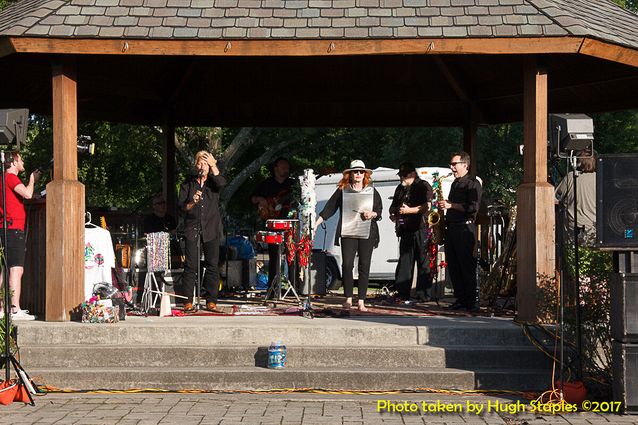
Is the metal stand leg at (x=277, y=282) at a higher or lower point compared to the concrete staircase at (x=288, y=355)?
higher

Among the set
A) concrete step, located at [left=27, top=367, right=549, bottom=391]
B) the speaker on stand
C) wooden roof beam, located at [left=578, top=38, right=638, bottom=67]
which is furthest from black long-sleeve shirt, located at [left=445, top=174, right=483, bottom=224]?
the speaker on stand

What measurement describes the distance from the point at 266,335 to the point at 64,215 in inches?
99.9

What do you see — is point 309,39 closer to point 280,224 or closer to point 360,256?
point 360,256

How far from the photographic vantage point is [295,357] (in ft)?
34.2

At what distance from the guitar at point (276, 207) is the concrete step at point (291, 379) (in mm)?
4571

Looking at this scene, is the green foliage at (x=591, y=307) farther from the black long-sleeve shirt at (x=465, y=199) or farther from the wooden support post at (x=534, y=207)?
the black long-sleeve shirt at (x=465, y=199)

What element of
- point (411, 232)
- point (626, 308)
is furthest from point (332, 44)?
point (626, 308)

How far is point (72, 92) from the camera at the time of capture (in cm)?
1151

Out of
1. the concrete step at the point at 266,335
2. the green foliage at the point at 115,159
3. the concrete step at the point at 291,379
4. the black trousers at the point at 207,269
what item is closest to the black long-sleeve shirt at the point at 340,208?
the black trousers at the point at 207,269

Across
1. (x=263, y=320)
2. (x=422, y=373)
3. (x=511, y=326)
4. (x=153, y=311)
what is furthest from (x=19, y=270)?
(x=511, y=326)

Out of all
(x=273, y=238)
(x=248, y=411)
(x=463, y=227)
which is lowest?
(x=248, y=411)

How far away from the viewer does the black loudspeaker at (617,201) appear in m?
9.10

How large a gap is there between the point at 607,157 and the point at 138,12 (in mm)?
5262

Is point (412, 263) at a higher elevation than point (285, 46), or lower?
lower
